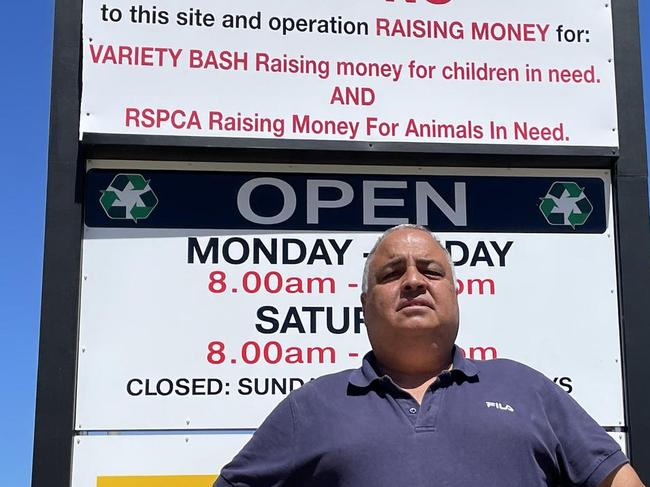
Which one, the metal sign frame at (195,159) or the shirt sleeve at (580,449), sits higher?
the metal sign frame at (195,159)

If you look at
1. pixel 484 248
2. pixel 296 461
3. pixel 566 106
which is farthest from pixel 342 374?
pixel 566 106

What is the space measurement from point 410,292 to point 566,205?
1.28 metres

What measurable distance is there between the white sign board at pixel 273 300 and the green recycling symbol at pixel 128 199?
2 centimetres

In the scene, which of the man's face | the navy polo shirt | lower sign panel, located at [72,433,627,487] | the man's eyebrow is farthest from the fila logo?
lower sign panel, located at [72,433,627,487]

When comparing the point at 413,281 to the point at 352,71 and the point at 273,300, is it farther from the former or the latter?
the point at 352,71

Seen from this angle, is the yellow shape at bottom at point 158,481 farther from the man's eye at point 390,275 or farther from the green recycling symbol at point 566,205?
the green recycling symbol at point 566,205

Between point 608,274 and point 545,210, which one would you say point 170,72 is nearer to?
point 545,210

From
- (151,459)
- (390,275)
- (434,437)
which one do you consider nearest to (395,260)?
(390,275)

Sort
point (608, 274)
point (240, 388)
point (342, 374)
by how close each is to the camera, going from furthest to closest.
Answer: point (608, 274)
point (240, 388)
point (342, 374)

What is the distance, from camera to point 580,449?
235 centimetres

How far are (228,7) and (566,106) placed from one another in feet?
4.72

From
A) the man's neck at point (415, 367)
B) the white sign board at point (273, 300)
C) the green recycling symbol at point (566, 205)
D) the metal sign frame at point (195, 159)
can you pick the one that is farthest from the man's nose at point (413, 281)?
the green recycling symbol at point (566, 205)

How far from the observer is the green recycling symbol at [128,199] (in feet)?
11.0

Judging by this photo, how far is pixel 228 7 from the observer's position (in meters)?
3.51
